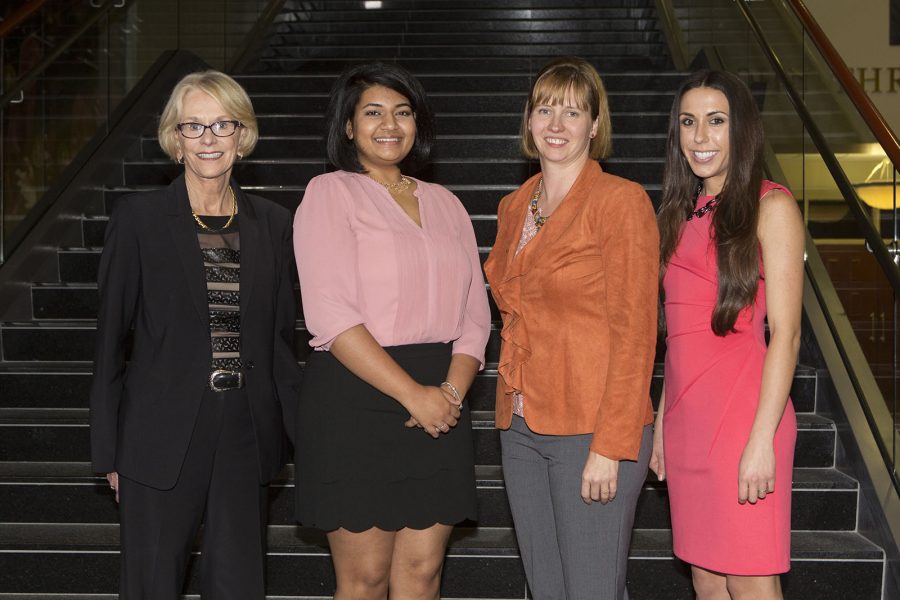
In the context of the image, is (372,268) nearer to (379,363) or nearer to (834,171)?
(379,363)

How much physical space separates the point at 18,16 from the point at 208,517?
333 cm

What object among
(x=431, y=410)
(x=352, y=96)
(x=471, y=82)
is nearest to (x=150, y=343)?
(x=431, y=410)

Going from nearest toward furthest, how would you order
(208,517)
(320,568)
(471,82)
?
(208,517)
(320,568)
(471,82)

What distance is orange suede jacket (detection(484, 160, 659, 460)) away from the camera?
2186mm

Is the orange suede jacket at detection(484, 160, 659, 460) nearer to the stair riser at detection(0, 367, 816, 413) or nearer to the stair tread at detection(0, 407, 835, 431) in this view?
the stair tread at detection(0, 407, 835, 431)

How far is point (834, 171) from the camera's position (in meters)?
4.28

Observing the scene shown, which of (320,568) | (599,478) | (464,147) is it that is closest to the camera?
(599,478)

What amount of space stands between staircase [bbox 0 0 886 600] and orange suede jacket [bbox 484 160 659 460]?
145 cm

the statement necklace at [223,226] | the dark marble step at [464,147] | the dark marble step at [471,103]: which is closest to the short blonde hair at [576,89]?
the statement necklace at [223,226]

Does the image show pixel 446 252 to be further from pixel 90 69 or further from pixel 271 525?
pixel 90 69

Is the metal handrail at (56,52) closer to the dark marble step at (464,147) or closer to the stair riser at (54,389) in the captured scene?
the dark marble step at (464,147)

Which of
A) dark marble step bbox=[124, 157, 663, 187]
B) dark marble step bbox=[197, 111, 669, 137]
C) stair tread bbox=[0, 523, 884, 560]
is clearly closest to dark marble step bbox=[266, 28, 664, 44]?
dark marble step bbox=[197, 111, 669, 137]

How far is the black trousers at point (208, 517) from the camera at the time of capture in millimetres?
2363

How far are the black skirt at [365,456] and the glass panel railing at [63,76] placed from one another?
2991 millimetres
